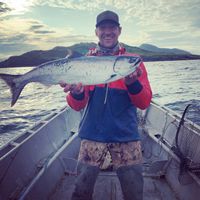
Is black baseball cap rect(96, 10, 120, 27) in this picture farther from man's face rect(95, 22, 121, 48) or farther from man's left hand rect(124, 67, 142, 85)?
man's left hand rect(124, 67, 142, 85)

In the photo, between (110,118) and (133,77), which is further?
(110,118)

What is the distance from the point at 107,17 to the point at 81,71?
3.45 feet

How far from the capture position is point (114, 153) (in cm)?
384

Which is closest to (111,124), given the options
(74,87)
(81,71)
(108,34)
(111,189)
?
(74,87)

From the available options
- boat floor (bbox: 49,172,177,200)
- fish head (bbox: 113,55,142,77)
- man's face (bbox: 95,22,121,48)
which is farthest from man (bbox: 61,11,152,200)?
boat floor (bbox: 49,172,177,200)

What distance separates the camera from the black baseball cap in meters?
3.93

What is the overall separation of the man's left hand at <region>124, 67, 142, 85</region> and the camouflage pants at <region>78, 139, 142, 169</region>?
0.96 metres

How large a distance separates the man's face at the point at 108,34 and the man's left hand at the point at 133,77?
720mm

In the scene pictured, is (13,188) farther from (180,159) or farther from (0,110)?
(0,110)

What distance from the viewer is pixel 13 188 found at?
427 cm

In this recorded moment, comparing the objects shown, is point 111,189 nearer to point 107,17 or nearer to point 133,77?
point 133,77

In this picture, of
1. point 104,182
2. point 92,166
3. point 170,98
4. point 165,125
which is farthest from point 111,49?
point 170,98

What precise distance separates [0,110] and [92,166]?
22.8 m

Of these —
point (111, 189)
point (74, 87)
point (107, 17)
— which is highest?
point (107, 17)
